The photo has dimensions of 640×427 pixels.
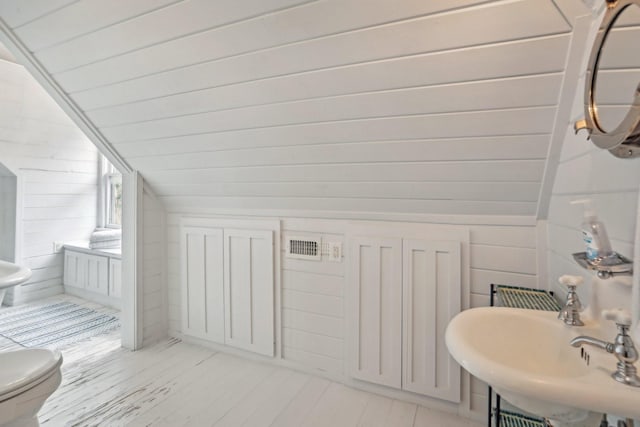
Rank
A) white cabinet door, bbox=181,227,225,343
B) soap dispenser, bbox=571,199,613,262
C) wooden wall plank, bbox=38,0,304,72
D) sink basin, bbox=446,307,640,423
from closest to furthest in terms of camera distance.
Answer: sink basin, bbox=446,307,640,423 → soap dispenser, bbox=571,199,613,262 → wooden wall plank, bbox=38,0,304,72 → white cabinet door, bbox=181,227,225,343

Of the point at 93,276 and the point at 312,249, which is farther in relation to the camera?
the point at 93,276

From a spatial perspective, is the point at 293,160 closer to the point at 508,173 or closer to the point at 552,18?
the point at 508,173

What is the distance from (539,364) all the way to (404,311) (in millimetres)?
928

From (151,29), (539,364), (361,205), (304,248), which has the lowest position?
(539,364)

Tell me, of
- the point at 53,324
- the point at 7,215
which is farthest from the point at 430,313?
the point at 7,215

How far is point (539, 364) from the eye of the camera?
962 mm

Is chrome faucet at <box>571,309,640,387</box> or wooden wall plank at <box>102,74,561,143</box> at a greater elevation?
wooden wall plank at <box>102,74,561,143</box>

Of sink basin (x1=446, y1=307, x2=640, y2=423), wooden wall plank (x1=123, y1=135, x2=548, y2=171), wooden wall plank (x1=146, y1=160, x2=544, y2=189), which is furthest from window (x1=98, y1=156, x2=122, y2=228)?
sink basin (x1=446, y1=307, x2=640, y2=423)

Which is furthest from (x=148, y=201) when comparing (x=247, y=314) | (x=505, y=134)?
(x=505, y=134)

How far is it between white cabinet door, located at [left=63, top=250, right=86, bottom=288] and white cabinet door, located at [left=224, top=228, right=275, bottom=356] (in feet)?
7.22

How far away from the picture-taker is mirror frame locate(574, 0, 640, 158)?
2.42 feet

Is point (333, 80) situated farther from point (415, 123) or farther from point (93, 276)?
point (93, 276)

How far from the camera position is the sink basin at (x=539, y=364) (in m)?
0.61

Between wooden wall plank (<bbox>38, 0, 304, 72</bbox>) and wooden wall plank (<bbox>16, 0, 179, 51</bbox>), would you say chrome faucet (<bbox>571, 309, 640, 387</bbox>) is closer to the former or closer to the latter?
wooden wall plank (<bbox>38, 0, 304, 72</bbox>)
